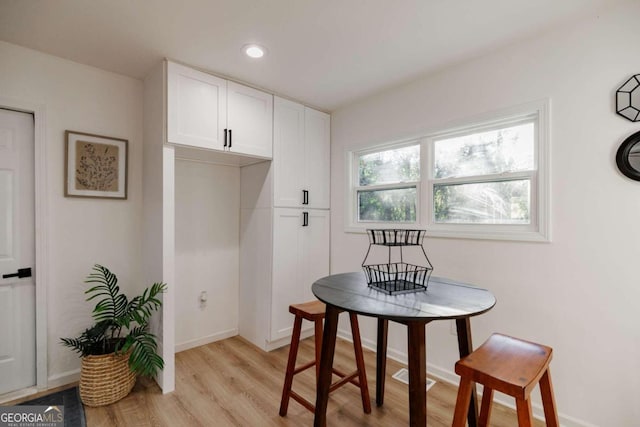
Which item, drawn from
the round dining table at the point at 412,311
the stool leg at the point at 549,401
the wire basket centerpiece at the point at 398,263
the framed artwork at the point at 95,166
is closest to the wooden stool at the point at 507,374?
the stool leg at the point at 549,401

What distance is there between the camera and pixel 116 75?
250cm

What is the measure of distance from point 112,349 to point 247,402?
1077 mm

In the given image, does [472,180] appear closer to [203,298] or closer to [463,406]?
[463,406]

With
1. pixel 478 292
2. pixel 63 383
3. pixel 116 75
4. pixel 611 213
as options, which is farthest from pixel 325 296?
pixel 116 75

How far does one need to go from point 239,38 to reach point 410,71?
4.44 feet

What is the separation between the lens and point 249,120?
2.69 meters

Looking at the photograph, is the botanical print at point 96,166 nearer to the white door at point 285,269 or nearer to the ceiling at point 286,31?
the ceiling at point 286,31

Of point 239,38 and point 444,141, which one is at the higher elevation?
point 239,38

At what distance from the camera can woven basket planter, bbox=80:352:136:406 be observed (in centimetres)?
202

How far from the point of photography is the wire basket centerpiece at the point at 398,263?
1.77 m

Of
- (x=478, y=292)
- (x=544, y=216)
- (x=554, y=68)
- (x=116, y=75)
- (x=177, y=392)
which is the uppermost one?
(x=116, y=75)

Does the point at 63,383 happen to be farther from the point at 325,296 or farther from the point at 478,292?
the point at 478,292

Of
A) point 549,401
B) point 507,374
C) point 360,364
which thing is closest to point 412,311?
point 507,374

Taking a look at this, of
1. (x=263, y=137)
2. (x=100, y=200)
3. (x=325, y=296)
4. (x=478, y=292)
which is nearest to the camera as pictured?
(x=325, y=296)
